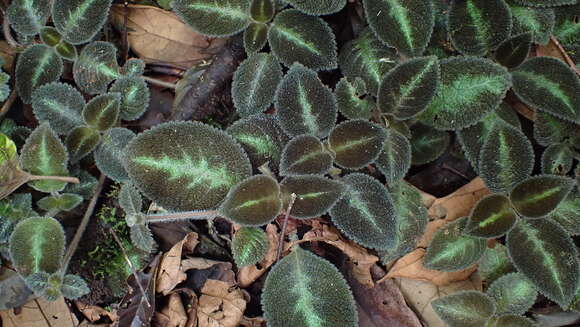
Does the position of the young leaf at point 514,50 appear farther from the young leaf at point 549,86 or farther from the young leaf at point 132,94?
the young leaf at point 132,94

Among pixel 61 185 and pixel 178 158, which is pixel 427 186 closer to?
pixel 178 158

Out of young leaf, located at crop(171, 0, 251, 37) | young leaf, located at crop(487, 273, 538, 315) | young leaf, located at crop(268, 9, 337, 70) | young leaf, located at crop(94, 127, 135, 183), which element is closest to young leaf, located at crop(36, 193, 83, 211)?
young leaf, located at crop(94, 127, 135, 183)

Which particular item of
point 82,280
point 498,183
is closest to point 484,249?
point 498,183

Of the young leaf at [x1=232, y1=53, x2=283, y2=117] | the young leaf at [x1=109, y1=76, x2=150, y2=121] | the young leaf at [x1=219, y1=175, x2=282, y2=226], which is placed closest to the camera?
the young leaf at [x1=219, y1=175, x2=282, y2=226]

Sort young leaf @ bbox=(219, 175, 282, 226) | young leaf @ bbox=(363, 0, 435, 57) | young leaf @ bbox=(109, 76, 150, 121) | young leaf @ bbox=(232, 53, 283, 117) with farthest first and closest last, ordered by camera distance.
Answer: young leaf @ bbox=(109, 76, 150, 121) < young leaf @ bbox=(232, 53, 283, 117) < young leaf @ bbox=(363, 0, 435, 57) < young leaf @ bbox=(219, 175, 282, 226)

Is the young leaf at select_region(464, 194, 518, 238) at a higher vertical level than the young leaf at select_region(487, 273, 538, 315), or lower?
higher

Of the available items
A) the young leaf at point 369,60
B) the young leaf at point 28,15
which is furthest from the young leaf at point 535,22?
the young leaf at point 28,15

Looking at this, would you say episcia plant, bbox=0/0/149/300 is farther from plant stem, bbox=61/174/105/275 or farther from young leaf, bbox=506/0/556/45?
young leaf, bbox=506/0/556/45
